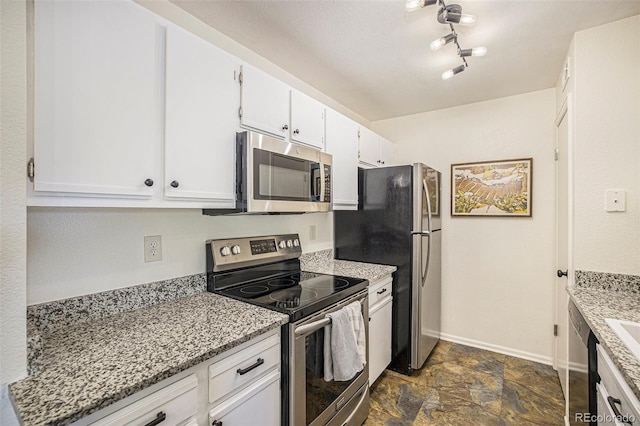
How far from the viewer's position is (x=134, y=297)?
4.53ft

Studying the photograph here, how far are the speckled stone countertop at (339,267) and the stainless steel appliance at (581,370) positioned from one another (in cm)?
112

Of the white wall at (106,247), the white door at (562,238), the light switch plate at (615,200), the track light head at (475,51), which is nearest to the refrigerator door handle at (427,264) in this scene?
the white door at (562,238)

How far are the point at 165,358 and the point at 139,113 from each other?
2.96ft

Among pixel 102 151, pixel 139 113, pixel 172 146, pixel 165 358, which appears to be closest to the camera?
pixel 165 358

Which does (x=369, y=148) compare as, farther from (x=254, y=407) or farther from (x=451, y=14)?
(x=254, y=407)

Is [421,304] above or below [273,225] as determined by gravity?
below

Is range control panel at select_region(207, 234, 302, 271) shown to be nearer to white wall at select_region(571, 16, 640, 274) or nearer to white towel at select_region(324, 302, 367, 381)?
white towel at select_region(324, 302, 367, 381)

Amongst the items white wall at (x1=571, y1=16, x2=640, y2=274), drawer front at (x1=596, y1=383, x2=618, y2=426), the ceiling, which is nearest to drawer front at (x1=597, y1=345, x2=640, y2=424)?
drawer front at (x1=596, y1=383, x2=618, y2=426)

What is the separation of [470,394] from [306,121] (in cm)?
232

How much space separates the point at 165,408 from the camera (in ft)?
2.98

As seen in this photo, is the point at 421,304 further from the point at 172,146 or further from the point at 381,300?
the point at 172,146

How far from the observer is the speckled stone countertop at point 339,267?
2184 millimetres

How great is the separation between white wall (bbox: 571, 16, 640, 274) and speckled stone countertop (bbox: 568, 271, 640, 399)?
0.08 metres

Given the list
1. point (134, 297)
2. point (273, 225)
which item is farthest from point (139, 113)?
point (273, 225)
